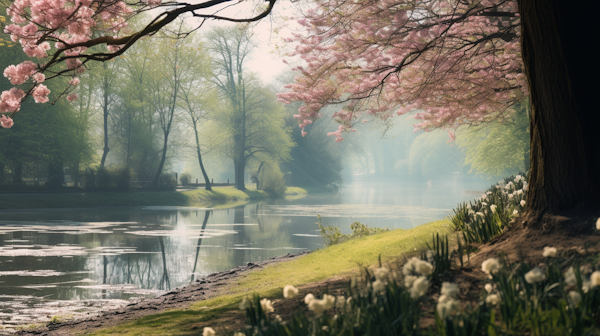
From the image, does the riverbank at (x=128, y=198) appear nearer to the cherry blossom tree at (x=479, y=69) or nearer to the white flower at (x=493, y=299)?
the cherry blossom tree at (x=479, y=69)

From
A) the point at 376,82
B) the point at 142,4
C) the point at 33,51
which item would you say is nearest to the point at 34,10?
the point at 33,51

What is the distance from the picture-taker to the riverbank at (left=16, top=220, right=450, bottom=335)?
5254 millimetres

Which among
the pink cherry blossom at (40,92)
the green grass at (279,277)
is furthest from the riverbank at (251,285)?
the pink cherry blossom at (40,92)

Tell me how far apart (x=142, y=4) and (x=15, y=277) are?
20.3 ft

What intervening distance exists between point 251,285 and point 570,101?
5.88 metres

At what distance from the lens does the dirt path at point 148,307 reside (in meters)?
5.87

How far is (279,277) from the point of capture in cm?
853

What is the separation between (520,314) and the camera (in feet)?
9.11

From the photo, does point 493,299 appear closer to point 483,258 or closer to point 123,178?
point 483,258

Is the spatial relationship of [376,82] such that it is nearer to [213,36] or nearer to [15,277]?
[15,277]

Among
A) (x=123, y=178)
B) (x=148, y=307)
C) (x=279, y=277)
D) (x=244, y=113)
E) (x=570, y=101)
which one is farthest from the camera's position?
(x=244, y=113)

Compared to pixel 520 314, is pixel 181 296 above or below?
below

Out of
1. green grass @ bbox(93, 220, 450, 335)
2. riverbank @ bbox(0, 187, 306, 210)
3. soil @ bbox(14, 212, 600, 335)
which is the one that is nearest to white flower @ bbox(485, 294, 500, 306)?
soil @ bbox(14, 212, 600, 335)

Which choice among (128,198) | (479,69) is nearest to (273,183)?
(128,198)
